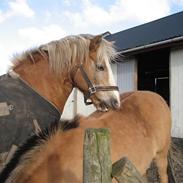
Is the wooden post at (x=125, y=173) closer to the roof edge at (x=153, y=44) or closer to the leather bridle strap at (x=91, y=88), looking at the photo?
the leather bridle strap at (x=91, y=88)

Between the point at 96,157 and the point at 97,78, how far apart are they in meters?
1.59

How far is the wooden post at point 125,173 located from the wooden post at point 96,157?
0.13ft

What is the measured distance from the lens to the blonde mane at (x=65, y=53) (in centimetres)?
356

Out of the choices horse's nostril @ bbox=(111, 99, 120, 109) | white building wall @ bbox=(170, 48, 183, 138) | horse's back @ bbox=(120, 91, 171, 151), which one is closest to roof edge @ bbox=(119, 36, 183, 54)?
white building wall @ bbox=(170, 48, 183, 138)

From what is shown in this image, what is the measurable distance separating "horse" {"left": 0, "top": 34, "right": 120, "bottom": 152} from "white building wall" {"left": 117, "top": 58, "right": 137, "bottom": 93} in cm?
801

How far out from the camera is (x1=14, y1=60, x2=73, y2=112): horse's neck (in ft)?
11.4

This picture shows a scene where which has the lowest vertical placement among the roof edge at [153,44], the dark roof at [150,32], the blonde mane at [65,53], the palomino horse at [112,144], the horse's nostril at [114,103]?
the palomino horse at [112,144]

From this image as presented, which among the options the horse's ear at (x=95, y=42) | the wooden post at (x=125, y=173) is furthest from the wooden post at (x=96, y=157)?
the horse's ear at (x=95, y=42)

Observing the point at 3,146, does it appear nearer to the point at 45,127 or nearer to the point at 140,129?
the point at 45,127

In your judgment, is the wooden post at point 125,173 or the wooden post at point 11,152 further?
the wooden post at point 11,152

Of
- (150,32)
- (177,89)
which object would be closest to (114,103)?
(177,89)

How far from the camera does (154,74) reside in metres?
14.6

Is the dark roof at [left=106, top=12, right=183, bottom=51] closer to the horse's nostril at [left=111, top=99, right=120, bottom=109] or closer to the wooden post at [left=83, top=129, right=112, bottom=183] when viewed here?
the horse's nostril at [left=111, top=99, right=120, bottom=109]

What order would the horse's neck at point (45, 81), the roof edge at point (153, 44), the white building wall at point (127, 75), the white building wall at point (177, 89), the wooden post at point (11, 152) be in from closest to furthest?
the wooden post at point (11, 152)
the horse's neck at point (45, 81)
the roof edge at point (153, 44)
the white building wall at point (177, 89)
the white building wall at point (127, 75)
